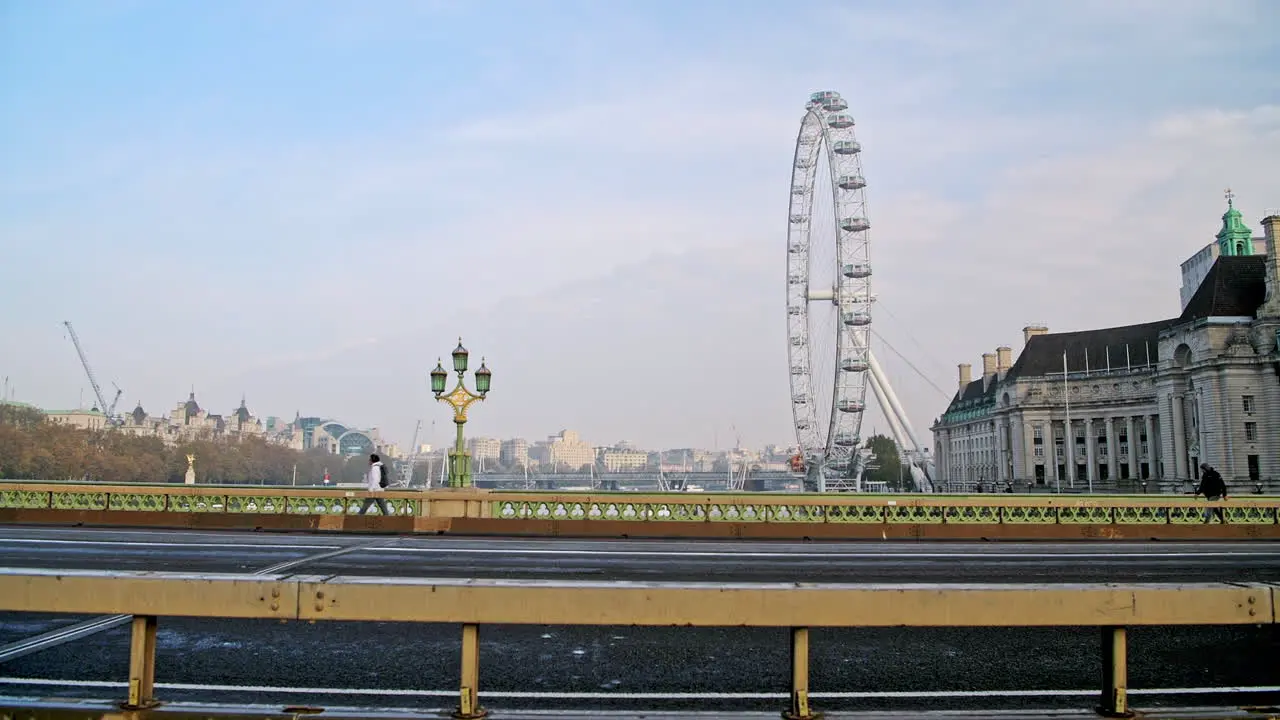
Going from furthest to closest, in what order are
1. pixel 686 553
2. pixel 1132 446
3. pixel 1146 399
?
pixel 1132 446 → pixel 1146 399 → pixel 686 553

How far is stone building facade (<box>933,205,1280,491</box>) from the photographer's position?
89.9 m

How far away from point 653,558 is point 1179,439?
100226mm

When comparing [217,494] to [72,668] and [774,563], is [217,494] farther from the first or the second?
[72,668]

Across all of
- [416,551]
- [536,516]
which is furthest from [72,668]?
[536,516]

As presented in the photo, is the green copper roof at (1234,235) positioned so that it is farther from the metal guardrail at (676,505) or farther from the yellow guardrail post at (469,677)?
the yellow guardrail post at (469,677)

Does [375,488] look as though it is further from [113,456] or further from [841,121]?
[113,456]

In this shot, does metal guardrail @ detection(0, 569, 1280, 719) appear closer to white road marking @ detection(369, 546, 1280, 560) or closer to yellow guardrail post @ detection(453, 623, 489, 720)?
yellow guardrail post @ detection(453, 623, 489, 720)

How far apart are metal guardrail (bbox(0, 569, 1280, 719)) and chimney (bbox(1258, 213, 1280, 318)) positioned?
10363 centimetres

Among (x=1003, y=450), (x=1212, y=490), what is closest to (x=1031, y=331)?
(x=1003, y=450)

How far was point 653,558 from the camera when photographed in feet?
54.3

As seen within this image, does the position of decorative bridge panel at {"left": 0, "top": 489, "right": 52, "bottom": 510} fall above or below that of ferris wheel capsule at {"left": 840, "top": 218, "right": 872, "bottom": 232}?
below

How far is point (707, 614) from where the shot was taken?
482 centimetres

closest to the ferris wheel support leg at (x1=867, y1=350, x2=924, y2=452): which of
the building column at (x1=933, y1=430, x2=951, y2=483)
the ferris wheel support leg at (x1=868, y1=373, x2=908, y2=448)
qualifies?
the ferris wheel support leg at (x1=868, y1=373, x2=908, y2=448)

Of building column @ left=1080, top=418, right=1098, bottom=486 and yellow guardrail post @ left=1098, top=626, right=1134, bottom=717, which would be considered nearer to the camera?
yellow guardrail post @ left=1098, top=626, right=1134, bottom=717
